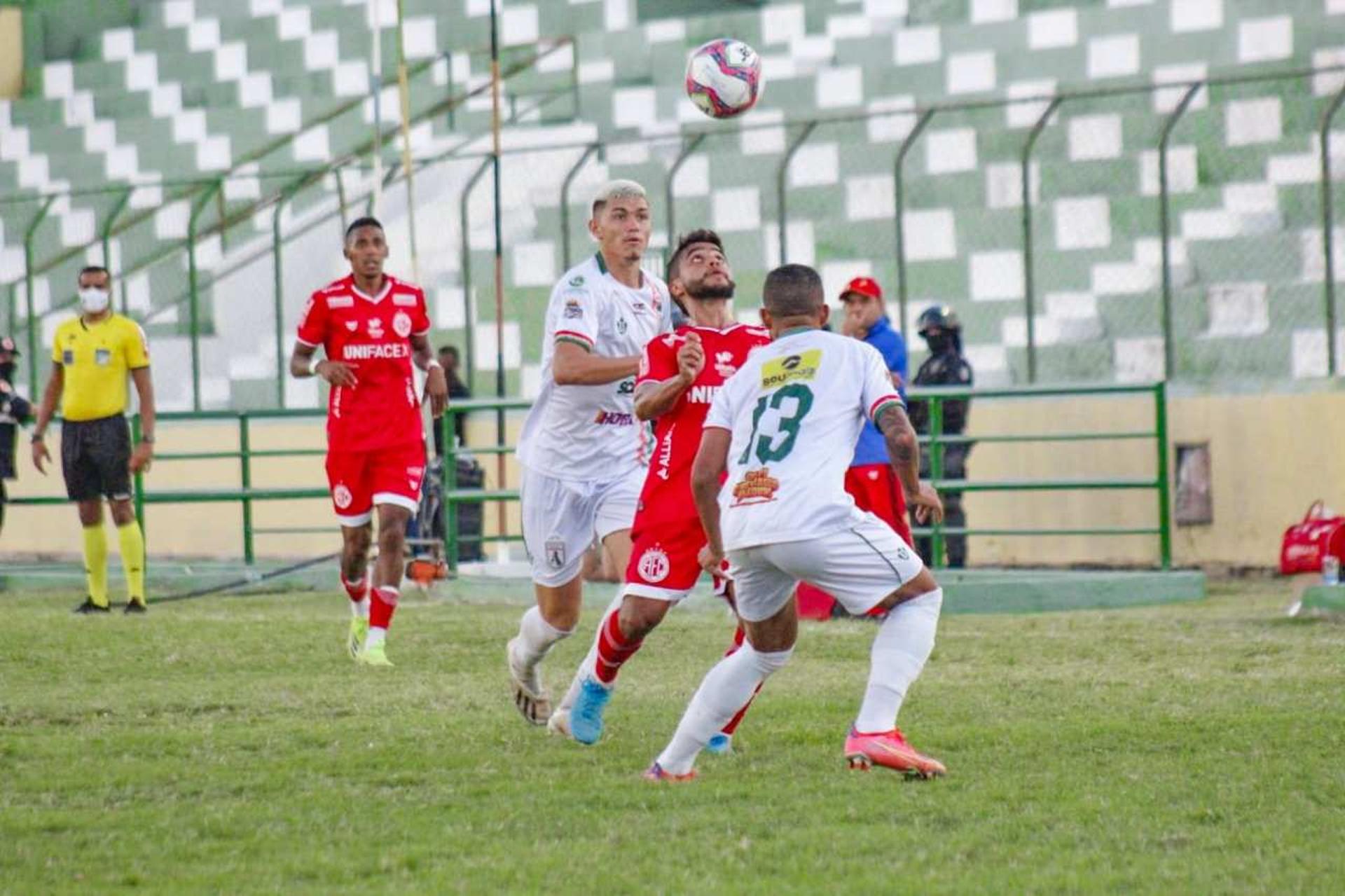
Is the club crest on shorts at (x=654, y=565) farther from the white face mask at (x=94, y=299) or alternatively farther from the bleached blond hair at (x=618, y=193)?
the white face mask at (x=94, y=299)

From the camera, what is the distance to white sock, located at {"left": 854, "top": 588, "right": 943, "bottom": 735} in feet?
23.8

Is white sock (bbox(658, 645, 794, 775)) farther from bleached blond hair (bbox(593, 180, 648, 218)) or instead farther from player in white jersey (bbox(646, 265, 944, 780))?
bleached blond hair (bbox(593, 180, 648, 218))

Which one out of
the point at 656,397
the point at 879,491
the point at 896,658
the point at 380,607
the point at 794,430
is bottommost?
the point at 380,607

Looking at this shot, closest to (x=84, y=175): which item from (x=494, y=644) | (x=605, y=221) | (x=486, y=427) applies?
(x=486, y=427)

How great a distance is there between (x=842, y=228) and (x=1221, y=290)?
11.5ft

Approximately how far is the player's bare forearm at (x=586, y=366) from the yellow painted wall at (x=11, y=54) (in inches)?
896

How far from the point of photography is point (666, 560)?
814cm

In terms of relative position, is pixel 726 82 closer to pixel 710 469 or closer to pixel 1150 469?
pixel 710 469

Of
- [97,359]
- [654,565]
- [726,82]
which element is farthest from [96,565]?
[654,565]

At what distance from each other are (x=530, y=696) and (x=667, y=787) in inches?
76.5

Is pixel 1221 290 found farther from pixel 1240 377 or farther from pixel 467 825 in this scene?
pixel 467 825

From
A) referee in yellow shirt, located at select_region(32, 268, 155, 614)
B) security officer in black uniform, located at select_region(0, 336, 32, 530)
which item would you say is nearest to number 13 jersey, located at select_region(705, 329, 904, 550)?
referee in yellow shirt, located at select_region(32, 268, 155, 614)

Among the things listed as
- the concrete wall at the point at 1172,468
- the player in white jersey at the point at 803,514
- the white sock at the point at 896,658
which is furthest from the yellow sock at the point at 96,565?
the white sock at the point at 896,658

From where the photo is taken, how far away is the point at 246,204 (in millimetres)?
25359
